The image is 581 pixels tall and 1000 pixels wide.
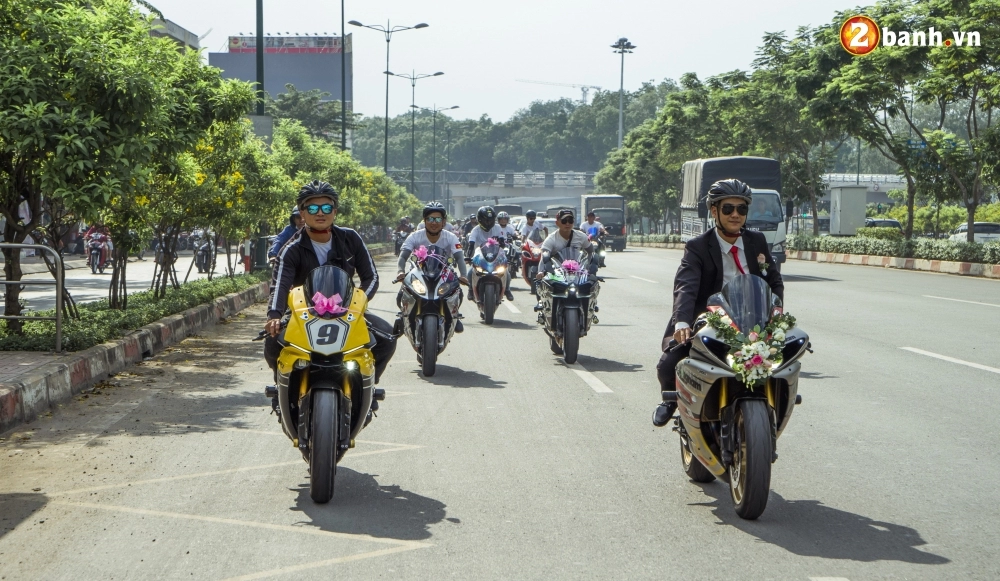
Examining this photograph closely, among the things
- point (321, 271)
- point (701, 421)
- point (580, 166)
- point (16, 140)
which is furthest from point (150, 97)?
point (580, 166)

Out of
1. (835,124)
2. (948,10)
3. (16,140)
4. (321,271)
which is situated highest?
(948,10)

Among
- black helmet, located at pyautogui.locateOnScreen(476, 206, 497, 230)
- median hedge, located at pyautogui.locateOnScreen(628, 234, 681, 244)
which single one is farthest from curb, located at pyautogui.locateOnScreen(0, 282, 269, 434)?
median hedge, located at pyautogui.locateOnScreen(628, 234, 681, 244)

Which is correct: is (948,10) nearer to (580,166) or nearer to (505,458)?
(505,458)

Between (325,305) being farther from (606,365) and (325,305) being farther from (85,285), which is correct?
(85,285)

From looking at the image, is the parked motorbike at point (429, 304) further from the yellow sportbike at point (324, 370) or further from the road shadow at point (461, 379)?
the yellow sportbike at point (324, 370)

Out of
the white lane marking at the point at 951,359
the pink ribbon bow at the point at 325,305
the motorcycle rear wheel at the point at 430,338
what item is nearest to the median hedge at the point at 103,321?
the motorcycle rear wheel at the point at 430,338

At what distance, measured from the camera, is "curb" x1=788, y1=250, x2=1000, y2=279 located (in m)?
29.8

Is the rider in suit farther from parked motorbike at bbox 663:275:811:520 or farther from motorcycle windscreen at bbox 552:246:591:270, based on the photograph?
motorcycle windscreen at bbox 552:246:591:270

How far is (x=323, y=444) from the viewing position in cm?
585

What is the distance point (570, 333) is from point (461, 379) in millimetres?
1513

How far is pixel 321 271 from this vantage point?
245 inches

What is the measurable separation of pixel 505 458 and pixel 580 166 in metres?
160

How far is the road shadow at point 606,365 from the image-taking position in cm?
1167

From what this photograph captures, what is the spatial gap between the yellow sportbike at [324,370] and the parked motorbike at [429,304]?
4653 millimetres
